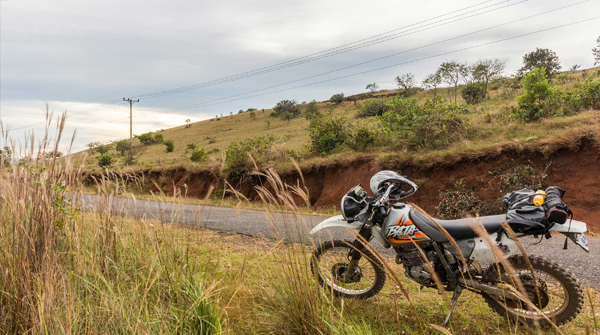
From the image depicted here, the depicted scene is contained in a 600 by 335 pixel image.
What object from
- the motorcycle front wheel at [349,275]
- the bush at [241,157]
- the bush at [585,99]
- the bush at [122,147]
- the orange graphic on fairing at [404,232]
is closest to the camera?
the orange graphic on fairing at [404,232]

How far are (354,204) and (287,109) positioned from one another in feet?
183

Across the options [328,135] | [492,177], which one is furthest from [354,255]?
[328,135]

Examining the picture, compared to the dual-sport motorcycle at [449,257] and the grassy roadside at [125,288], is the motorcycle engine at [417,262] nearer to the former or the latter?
the dual-sport motorcycle at [449,257]

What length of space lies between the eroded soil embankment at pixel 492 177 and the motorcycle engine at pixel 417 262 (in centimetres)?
469

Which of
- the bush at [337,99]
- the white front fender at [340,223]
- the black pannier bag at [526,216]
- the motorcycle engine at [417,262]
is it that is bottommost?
the motorcycle engine at [417,262]

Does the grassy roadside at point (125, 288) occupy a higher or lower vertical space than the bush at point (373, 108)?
lower

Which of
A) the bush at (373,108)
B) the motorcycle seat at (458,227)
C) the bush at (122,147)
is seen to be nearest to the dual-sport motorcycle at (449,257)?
the motorcycle seat at (458,227)

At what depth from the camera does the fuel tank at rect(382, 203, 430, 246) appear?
11.1 ft

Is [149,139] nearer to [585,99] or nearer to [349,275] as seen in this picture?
[585,99]

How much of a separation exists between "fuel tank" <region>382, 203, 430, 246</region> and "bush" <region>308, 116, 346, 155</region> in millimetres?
14500

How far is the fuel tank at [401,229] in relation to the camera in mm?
3381

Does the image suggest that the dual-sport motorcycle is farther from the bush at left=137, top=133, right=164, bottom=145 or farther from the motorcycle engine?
the bush at left=137, top=133, right=164, bottom=145

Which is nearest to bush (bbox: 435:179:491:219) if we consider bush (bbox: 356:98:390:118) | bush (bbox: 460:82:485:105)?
bush (bbox: 460:82:485:105)

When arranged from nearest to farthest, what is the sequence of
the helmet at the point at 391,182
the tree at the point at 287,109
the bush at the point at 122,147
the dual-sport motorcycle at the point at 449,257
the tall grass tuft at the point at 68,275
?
the tall grass tuft at the point at 68,275, the dual-sport motorcycle at the point at 449,257, the helmet at the point at 391,182, the bush at the point at 122,147, the tree at the point at 287,109
